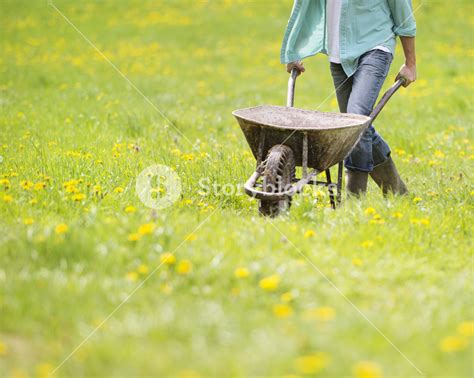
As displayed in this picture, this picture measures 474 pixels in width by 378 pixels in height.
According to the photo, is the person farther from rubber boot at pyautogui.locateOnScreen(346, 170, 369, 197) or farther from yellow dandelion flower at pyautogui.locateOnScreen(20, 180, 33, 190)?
yellow dandelion flower at pyautogui.locateOnScreen(20, 180, 33, 190)

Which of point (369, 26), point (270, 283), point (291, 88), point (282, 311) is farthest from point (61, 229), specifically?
point (369, 26)

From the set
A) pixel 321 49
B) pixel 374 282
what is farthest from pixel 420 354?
pixel 321 49

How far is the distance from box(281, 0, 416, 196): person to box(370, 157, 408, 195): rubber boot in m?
0.20

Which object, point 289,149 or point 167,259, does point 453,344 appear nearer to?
point 167,259

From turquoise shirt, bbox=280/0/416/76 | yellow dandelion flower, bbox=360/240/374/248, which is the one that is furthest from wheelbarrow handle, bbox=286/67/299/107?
yellow dandelion flower, bbox=360/240/374/248

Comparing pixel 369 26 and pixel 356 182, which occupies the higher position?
pixel 369 26

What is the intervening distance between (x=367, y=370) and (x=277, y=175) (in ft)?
6.06

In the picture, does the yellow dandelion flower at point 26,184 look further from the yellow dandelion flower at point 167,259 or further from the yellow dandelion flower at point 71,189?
the yellow dandelion flower at point 167,259

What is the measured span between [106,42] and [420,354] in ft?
46.8

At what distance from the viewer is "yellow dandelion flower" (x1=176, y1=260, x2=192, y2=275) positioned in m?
2.87

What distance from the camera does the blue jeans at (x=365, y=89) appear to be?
4.39 meters

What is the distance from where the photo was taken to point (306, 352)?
2330 millimetres

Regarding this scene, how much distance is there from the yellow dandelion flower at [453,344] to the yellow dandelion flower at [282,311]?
0.63 metres

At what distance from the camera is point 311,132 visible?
12.6 feet
